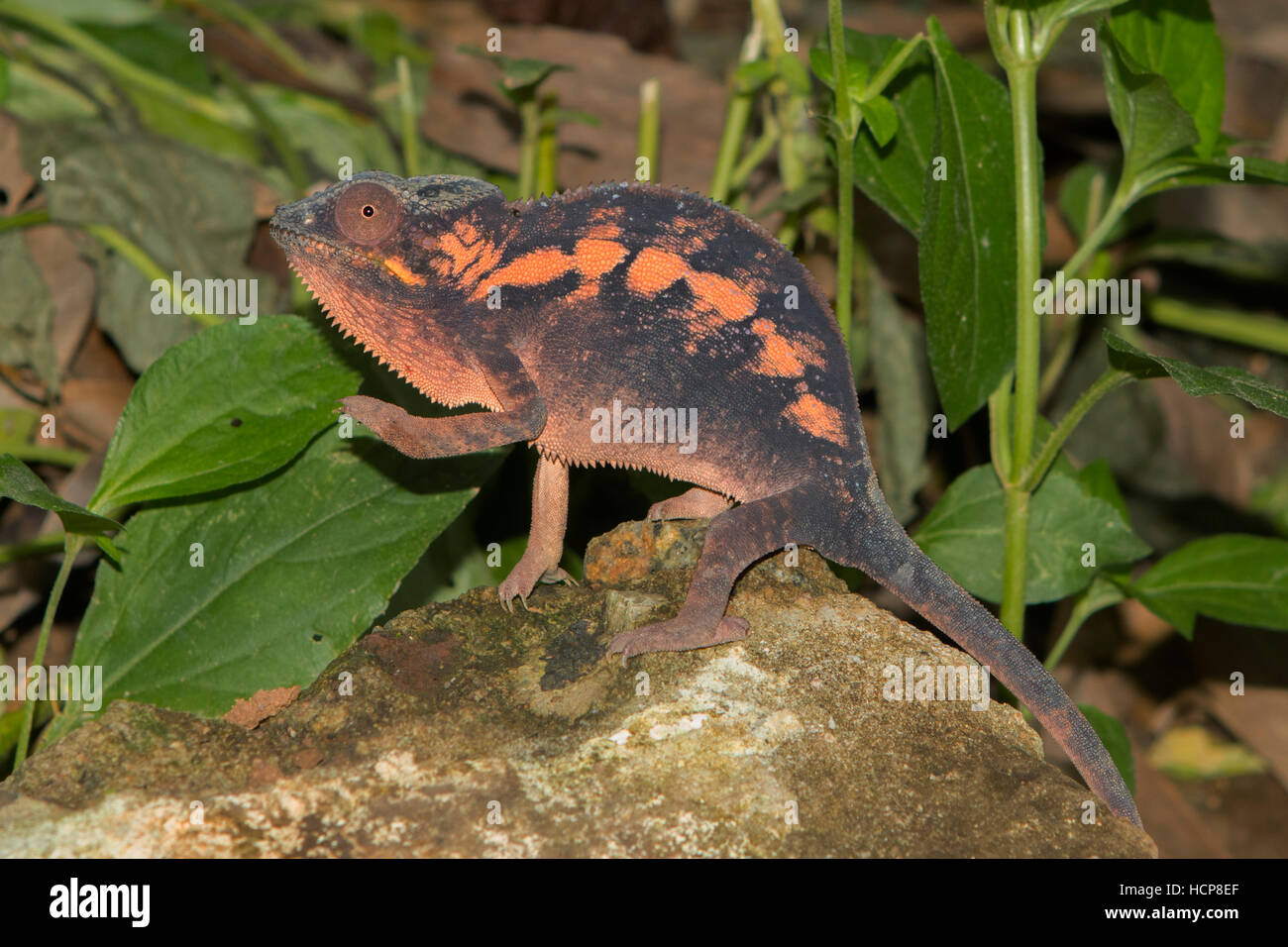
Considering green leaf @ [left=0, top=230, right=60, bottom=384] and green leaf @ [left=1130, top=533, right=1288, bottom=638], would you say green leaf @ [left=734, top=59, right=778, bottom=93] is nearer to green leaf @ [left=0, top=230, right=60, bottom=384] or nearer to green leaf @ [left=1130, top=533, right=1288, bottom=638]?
green leaf @ [left=1130, top=533, right=1288, bottom=638]

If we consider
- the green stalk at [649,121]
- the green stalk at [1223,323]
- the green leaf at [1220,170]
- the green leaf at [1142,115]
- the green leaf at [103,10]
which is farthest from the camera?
the green leaf at [103,10]

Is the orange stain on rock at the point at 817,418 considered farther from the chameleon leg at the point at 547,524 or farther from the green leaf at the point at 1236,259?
the green leaf at the point at 1236,259

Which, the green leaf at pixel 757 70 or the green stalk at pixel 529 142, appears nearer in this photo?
the green leaf at pixel 757 70

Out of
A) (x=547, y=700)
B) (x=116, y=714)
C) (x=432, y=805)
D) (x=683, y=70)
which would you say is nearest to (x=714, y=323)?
(x=547, y=700)

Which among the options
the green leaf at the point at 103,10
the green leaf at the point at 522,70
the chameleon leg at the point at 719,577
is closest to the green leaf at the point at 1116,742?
the chameleon leg at the point at 719,577

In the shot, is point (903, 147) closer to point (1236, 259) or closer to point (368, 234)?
point (368, 234)

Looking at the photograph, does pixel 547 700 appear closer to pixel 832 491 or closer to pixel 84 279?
pixel 832 491

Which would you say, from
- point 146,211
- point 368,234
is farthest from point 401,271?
point 146,211
